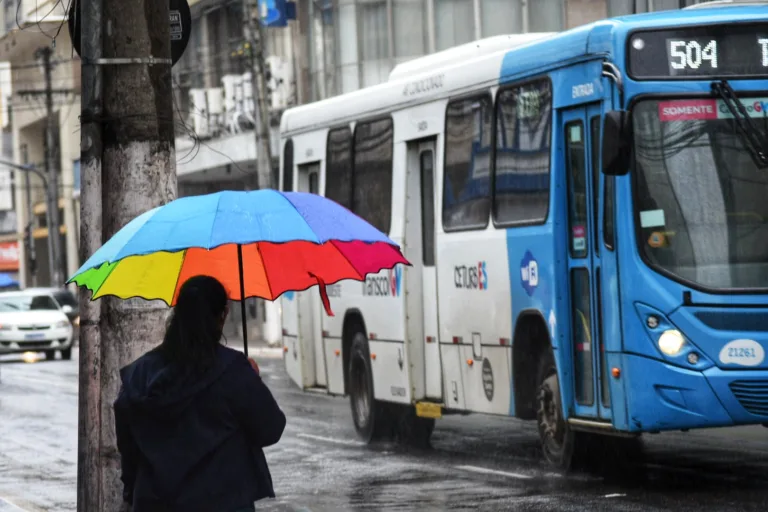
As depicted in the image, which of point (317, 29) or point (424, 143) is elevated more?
point (317, 29)

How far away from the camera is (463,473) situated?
46.6ft

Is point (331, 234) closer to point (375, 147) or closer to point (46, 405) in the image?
point (375, 147)

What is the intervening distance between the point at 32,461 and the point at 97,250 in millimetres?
8882

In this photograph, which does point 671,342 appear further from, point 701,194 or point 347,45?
point 347,45

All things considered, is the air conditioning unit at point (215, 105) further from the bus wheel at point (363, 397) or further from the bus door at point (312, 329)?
the bus wheel at point (363, 397)

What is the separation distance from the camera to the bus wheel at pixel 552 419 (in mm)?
13164

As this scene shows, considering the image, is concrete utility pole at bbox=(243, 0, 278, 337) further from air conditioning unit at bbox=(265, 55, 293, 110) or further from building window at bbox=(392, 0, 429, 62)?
air conditioning unit at bbox=(265, 55, 293, 110)

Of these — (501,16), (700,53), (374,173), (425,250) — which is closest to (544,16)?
(501,16)

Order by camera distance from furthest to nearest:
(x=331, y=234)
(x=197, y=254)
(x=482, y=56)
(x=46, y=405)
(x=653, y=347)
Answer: (x=46, y=405) < (x=482, y=56) < (x=653, y=347) < (x=197, y=254) < (x=331, y=234)

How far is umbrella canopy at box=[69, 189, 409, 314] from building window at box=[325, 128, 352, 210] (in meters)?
8.39

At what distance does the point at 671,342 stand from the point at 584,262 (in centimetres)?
118

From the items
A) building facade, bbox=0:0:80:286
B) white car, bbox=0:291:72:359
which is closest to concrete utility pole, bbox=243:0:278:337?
white car, bbox=0:291:72:359

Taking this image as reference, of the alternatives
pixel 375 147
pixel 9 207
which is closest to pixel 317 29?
pixel 375 147

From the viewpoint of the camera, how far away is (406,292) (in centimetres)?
1605
